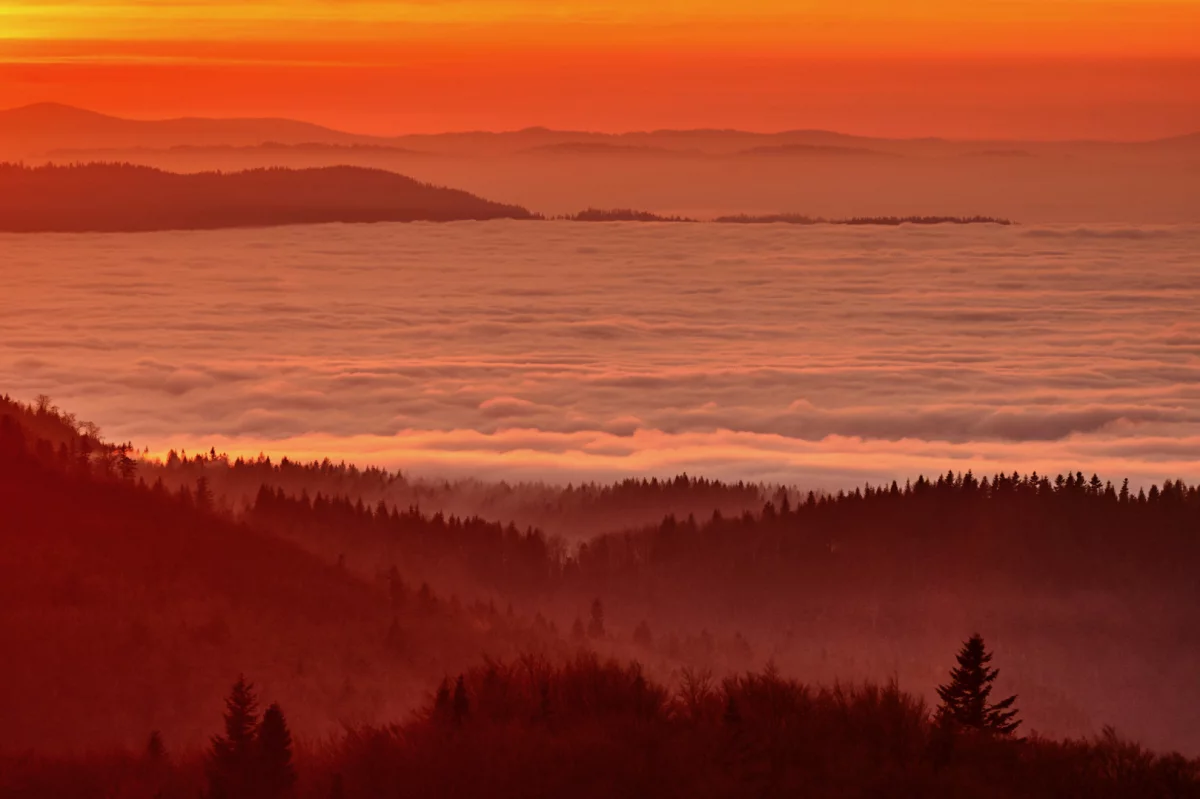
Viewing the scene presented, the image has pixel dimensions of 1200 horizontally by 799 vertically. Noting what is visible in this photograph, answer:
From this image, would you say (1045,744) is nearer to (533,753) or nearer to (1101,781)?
(1101,781)

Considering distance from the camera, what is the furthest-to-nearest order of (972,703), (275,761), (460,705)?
(460,705) → (275,761) → (972,703)

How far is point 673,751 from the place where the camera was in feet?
206

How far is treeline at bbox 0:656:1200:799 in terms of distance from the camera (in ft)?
181

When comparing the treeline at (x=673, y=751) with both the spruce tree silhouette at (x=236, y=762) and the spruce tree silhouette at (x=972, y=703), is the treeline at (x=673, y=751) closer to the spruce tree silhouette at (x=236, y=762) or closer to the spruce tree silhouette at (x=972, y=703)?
the spruce tree silhouette at (x=236, y=762)

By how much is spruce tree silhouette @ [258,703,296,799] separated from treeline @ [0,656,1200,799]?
Answer: 95 millimetres

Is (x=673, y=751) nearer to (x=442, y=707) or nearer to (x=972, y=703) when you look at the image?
(x=972, y=703)

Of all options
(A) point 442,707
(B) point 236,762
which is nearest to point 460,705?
(A) point 442,707

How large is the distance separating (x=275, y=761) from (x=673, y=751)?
60.8 ft

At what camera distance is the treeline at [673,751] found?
55.2m

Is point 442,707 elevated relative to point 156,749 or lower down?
elevated

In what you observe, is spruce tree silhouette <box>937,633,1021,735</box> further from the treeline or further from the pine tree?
the pine tree

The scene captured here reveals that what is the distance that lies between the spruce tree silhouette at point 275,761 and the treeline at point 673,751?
9 centimetres

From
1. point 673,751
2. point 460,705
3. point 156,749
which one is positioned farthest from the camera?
point 156,749

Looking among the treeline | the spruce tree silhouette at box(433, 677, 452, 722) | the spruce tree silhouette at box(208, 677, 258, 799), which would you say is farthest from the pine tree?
the spruce tree silhouette at box(433, 677, 452, 722)
